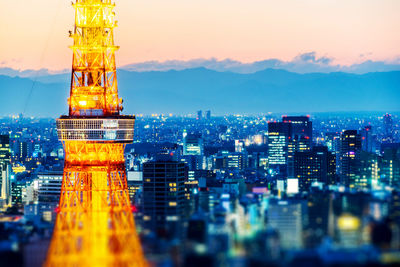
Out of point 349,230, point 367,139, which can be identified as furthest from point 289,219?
point 367,139

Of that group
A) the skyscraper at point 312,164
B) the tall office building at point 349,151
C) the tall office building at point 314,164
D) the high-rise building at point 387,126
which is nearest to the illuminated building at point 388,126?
the high-rise building at point 387,126

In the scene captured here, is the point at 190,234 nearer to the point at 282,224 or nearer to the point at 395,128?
the point at 282,224

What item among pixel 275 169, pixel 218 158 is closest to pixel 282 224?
pixel 275 169

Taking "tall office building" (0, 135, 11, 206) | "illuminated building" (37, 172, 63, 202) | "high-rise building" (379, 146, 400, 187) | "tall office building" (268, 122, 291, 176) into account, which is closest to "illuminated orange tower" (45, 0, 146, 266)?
"high-rise building" (379, 146, 400, 187)

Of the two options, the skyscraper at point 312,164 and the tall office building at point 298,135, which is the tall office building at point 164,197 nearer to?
the skyscraper at point 312,164

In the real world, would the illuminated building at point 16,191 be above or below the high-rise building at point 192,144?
below

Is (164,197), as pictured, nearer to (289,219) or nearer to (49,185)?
(289,219)

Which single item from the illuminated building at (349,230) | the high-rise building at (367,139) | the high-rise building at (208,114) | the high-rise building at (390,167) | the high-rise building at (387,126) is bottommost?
the illuminated building at (349,230)
